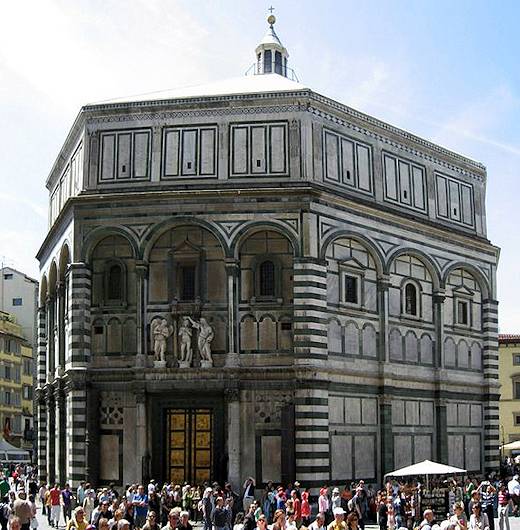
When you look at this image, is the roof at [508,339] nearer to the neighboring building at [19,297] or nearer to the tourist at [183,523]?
the neighboring building at [19,297]

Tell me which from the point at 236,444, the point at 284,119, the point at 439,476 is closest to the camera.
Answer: the point at 236,444

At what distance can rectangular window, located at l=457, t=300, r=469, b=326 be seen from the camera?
43844mm

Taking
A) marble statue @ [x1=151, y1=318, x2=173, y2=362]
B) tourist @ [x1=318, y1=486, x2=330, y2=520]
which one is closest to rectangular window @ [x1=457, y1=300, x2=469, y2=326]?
marble statue @ [x1=151, y1=318, x2=173, y2=362]

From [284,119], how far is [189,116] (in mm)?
3260

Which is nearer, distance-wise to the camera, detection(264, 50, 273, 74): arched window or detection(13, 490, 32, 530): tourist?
detection(13, 490, 32, 530): tourist

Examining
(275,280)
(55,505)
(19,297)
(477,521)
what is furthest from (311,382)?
(19,297)

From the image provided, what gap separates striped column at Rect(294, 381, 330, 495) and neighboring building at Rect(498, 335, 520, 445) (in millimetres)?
41769

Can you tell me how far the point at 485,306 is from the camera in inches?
1784

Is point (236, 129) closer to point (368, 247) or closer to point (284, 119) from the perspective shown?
point (284, 119)

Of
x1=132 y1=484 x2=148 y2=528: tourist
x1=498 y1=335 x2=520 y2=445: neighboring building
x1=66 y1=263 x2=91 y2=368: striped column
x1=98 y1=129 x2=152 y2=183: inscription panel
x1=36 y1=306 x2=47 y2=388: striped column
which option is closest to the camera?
x1=132 y1=484 x2=148 y2=528: tourist

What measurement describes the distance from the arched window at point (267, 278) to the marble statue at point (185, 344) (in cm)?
268

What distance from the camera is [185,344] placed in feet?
120

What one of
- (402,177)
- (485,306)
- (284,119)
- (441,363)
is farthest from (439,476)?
(284,119)

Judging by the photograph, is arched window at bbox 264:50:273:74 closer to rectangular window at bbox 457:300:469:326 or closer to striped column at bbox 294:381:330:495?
rectangular window at bbox 457:300:469:326
